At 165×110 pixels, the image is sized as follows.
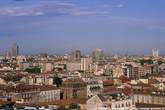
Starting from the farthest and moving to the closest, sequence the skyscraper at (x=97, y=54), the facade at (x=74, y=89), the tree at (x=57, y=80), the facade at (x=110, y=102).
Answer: the skyscraper at (x=97, y=54) → the tree at (x=57, y=80) → the facade at (x=74, y=89) → the facade at (x=110, y=102)

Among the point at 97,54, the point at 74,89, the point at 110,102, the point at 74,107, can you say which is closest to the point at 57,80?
the point at 74,89

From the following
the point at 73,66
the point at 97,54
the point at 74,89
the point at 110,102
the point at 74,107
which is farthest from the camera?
the point at 97,54

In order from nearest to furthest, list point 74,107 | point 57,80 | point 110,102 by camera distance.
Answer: point 110,102 < point 74,107 < point 57,80

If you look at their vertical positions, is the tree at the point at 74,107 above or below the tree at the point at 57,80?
above

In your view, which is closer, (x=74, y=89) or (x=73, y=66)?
(x=74, y=89)

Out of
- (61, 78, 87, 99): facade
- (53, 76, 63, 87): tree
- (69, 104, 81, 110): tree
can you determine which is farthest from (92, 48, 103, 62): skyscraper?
(69, 104, 81, 110): tree

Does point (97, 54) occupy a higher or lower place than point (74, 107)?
lower

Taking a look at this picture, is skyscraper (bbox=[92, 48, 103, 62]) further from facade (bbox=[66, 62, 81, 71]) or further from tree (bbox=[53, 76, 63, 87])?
tree (bbox=[53, 76, 63, 87])

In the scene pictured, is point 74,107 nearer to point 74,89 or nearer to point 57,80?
point 74,89

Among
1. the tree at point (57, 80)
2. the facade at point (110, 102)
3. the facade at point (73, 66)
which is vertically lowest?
the facade at point (73, 66)

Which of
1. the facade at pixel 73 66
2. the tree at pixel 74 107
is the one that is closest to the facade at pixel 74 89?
the tree at pixel 74 107

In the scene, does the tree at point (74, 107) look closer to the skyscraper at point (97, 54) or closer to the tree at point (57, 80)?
the tree at point (57, 80)

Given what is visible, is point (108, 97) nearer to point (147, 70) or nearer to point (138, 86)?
point (138, 86)
